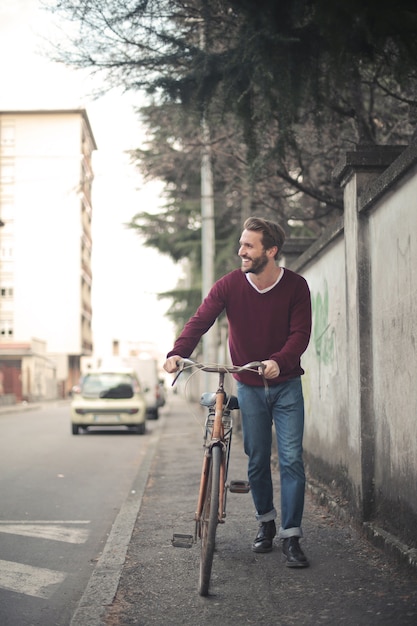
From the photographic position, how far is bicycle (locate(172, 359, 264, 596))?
4.44m

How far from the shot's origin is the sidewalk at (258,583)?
13.4 ft

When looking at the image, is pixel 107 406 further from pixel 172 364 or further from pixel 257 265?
pixel 172 364

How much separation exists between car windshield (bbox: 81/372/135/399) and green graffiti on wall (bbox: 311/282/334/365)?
1199cm

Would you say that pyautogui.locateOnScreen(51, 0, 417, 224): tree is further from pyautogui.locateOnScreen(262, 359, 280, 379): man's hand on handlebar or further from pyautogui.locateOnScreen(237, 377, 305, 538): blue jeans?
pyautogui.locateOnScreen(237, 377, 305, 538): blue jeans

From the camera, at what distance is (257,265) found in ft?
17.0

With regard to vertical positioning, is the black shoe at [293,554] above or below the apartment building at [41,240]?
below

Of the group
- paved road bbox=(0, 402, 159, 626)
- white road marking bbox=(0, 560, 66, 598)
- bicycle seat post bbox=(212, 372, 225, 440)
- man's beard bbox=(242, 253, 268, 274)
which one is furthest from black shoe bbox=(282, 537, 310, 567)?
man's beard bbox=(242, 253, 268, 274)

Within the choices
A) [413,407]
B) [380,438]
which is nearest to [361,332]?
[380,438]

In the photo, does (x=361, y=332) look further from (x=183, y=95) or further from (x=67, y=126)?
(x=67, y=126)

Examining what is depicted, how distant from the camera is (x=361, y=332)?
600 centimetres

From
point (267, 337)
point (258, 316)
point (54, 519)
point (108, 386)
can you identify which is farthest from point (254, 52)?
point (108, 386)

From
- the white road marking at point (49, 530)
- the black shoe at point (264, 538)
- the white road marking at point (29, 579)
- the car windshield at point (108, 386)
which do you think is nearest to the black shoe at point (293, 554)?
the black shoe at point (264, 538)

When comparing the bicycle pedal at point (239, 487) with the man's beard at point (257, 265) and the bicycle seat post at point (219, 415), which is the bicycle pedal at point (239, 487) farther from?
the man's beard at point (257, 265)

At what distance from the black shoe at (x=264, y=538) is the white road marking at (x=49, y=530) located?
1.75 metres
